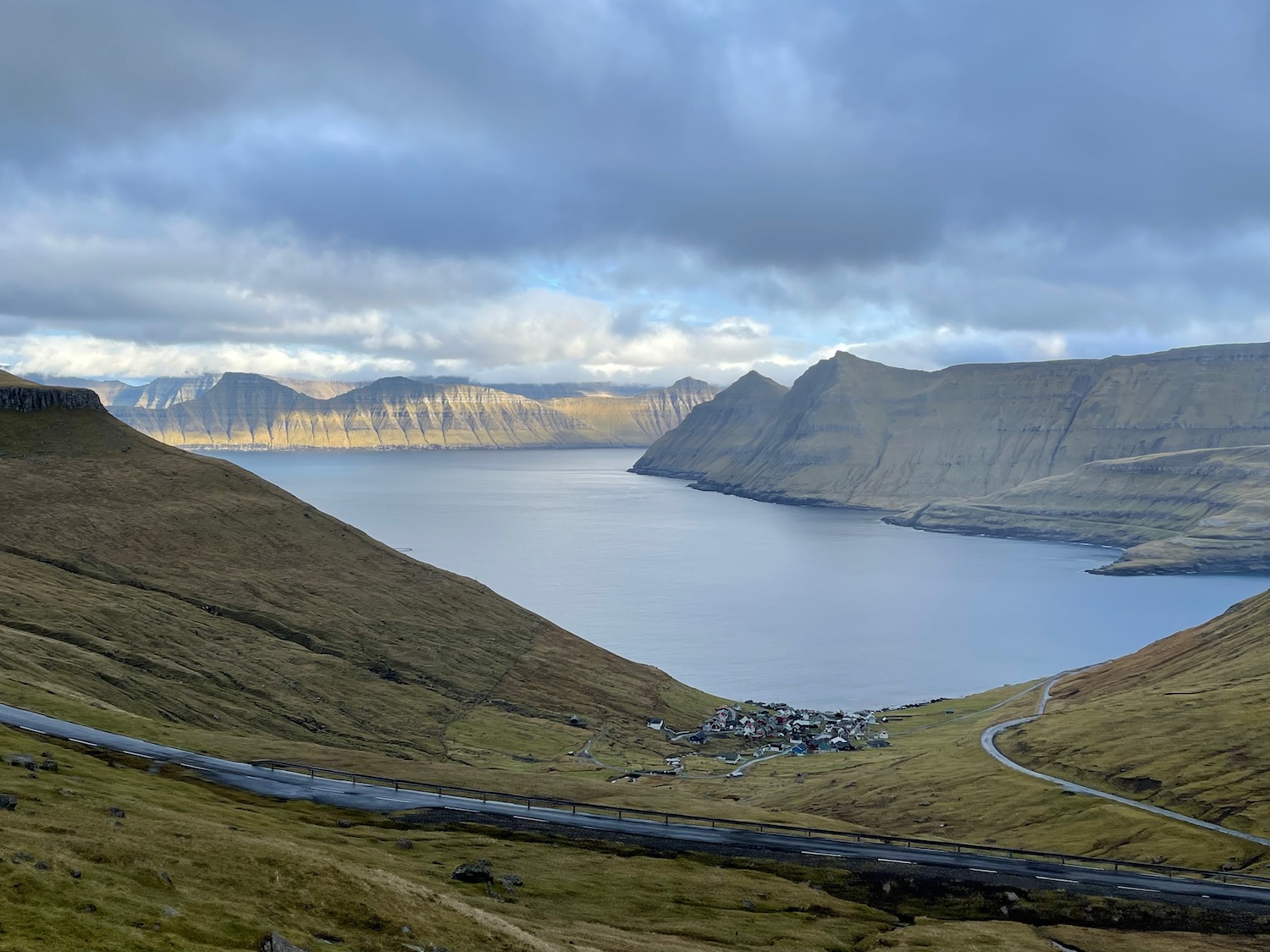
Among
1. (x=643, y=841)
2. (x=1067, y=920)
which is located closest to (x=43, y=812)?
(x=643, y=841)

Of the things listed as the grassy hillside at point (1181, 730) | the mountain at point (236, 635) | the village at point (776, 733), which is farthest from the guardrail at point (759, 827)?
the village at point (776, 733)

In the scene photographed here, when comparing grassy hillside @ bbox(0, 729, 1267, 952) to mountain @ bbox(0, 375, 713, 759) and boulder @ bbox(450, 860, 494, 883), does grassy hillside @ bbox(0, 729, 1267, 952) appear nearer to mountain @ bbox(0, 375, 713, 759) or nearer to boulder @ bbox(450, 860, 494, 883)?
boulder @ bbox(450, 860, 494, 883)

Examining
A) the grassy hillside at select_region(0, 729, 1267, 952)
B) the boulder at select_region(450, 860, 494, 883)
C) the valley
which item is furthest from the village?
the boulder at select_region(450, 860, 494, 883)

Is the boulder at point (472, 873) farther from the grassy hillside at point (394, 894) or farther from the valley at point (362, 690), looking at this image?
the valley at point (362, 690)

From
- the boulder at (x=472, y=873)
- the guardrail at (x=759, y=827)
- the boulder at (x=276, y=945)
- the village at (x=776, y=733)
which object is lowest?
the village at (x=776, y=733)

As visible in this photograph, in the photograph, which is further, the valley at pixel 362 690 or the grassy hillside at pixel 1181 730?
the grassy hillside at pixel 1181 730
